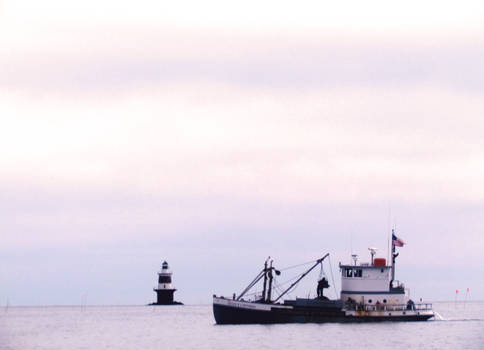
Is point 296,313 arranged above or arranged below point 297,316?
above

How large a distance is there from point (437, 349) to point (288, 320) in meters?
20.2

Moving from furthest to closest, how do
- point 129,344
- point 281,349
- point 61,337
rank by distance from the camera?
point 61,337
point 129,344
point 281,349

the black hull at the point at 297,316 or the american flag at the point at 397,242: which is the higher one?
the american flag at the point at 397,242

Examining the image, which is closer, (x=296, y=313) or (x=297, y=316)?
(x=296, y=313)

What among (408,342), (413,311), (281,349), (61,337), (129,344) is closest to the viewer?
(281,349)

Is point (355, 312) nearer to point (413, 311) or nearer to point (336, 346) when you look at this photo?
point (413, 311)

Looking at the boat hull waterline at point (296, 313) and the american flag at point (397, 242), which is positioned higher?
the american flag at point (397, 242)

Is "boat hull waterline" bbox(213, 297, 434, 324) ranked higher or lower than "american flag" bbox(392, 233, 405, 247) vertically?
lower

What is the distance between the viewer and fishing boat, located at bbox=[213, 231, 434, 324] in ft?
330

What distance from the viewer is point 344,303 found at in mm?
102062

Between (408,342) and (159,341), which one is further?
(159,341)

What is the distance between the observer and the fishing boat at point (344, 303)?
101 m

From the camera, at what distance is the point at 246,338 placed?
307 ft

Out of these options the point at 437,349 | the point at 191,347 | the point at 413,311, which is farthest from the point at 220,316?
the point at 437,349
